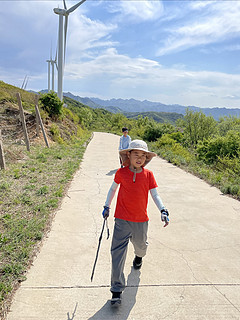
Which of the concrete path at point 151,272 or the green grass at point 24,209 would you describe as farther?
the green grass at point 24,209

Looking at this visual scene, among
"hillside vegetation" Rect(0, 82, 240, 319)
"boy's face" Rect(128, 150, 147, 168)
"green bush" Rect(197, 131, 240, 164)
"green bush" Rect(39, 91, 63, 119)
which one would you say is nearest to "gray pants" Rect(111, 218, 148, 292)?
"boy's face" Rect(128, 150, 147, 168)

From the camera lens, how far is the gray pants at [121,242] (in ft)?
7.90

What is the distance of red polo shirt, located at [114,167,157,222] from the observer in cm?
254

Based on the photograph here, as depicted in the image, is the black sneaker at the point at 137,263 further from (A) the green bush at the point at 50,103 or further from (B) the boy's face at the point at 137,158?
(A) the green bush at the point at 50,103

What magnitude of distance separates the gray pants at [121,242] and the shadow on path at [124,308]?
0.19m

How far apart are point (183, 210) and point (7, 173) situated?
16.5 ft

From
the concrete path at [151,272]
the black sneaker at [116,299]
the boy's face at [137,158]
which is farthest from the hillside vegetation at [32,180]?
the boy's face at [137,158]

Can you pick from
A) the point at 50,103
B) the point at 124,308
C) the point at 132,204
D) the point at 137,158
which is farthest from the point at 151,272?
the point at 50,103

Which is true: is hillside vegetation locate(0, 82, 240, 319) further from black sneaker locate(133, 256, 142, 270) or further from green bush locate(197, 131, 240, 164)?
black sneaker locate(133, 256, 142, 270)

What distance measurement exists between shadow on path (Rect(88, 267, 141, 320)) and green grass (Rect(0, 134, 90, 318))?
3.14 ft

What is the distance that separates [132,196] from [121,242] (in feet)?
1.66

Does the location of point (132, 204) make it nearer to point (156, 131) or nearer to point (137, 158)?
point (137, 158)

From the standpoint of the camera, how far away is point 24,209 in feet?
14.9

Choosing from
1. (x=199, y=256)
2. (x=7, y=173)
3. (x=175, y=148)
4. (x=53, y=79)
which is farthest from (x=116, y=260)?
(x=53, y=79)
